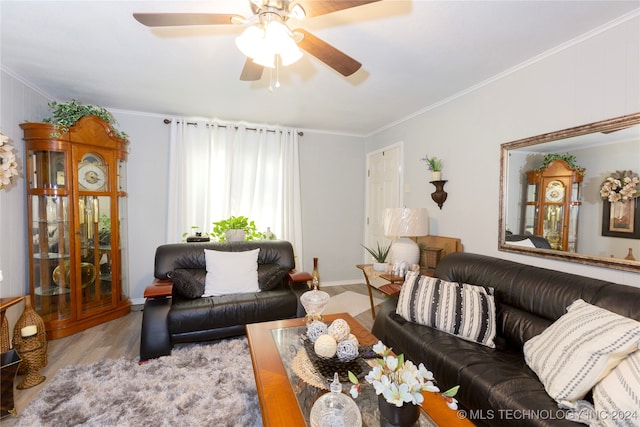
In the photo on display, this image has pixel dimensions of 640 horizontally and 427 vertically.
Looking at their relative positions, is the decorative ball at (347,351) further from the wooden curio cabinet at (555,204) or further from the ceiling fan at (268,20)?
the wooden curio cabinet at (555,204)

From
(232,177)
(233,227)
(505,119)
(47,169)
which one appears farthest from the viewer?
(232,177)

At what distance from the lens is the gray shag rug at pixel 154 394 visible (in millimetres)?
1685

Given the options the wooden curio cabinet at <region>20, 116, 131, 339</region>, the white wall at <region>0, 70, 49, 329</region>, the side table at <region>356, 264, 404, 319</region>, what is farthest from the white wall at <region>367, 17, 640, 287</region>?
the white wall at <region>0, 70, 49, 329</region>

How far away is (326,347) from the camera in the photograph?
1.46 m

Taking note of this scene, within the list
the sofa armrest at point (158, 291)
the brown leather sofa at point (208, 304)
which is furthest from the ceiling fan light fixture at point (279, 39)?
the sofa armrest at point (158, 291)

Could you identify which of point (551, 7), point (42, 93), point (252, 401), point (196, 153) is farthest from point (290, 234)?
point (551, 7)

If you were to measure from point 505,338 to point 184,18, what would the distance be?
8.41 feet

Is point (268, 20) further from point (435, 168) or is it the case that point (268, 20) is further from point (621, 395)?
point (435, 168)

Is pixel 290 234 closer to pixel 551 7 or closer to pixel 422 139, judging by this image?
pixel 422 139

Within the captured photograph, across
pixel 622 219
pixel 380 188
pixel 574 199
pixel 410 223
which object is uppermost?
pixel 380 188

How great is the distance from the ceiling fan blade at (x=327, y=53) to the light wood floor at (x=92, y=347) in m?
2.52

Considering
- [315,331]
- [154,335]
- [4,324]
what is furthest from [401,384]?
[4,324]

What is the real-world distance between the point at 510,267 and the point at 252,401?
6.54 feet

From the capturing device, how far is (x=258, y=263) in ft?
10.3
